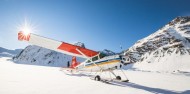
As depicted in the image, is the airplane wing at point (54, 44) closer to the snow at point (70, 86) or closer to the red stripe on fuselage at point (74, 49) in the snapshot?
the red stripe on fuselage at point (74, 49)

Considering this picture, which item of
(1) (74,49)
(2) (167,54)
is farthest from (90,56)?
(2) (167,54)

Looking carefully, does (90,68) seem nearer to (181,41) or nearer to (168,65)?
(168,65)

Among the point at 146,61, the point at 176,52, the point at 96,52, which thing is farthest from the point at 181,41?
the point at 96,52

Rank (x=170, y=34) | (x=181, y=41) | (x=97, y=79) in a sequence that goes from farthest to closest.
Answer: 1. (x=170, y=34)
2. (x=181, y=41)
3. (x=97, y=79)

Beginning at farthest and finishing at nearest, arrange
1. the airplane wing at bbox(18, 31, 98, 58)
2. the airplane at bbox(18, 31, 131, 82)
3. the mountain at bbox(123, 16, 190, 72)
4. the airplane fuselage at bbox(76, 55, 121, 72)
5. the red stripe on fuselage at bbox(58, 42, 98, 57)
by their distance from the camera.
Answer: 1. the mountain at bbox(123, 16, 190, 72)
2. the red stripe on fuselage at bbox(58, 42, 98, 57)
3. the airplane wing at bbox(18, 31, 98, 58)
4. the airplane at bbox(18, 31, 131, 82)
5. the airplane fuselage at bbox(76, 55, 121, 72)

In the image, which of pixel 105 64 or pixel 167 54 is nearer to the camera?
pixel 105 64

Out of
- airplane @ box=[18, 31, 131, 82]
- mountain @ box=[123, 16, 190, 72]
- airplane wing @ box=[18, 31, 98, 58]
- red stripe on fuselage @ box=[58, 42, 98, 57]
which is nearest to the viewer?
airplane @ box=[18, 31, 131, 82]

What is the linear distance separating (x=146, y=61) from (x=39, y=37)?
111977mm

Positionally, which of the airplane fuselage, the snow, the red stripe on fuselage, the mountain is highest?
the mountain

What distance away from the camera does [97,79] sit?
12008 millimetres

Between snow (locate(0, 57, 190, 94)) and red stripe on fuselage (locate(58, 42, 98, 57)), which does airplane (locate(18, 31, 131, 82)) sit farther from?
snow (locate(0, 57, 190, 94))

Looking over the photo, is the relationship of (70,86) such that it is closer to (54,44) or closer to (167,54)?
(54,44)

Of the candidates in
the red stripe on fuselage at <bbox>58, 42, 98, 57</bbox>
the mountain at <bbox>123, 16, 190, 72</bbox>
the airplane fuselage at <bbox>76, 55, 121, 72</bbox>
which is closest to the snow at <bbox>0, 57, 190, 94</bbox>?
the airplane fuselage at <bbox>76, 55, 121, 72</bbox>

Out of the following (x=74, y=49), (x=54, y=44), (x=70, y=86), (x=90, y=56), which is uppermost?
(x=54, y=44)
